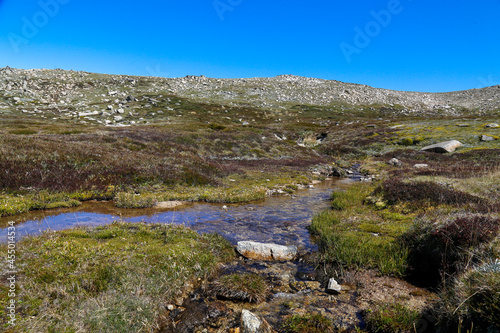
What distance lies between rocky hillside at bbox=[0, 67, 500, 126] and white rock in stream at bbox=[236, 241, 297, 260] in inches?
2973

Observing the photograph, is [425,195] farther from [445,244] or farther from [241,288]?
[241,288]

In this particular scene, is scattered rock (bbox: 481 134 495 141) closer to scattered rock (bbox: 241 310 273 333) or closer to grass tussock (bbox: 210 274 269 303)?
grass tussock (bbox: 210 274 269 303)

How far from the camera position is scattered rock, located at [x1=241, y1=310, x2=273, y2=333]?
5445 millimetres

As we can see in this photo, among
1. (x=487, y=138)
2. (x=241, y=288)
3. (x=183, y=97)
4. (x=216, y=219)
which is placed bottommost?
(x=216, y=219)

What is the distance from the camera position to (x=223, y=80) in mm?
183625

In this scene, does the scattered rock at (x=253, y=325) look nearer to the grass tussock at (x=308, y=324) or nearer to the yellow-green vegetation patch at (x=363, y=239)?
the grass tussock at (x=308, y=324)

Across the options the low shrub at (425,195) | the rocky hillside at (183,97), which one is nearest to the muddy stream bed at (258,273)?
the low shrub at (425,195)

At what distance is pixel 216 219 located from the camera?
573 inches

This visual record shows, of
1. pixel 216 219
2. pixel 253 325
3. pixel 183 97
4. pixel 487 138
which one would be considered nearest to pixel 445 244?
pixel 253 325

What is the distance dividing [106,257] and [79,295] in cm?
170

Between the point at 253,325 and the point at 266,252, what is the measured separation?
4199 millimetres

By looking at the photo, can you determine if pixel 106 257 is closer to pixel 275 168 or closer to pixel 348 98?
pixel 275 168

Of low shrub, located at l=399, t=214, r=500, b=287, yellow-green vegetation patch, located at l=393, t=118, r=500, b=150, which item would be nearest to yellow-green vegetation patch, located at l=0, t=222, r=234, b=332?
low shrub, located at l=399, t=214, r=500, b=287

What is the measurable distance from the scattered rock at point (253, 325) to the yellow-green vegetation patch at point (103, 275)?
208 centimetres
